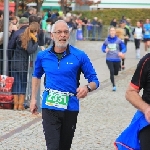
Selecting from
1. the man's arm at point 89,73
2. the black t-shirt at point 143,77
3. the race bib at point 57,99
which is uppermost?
the black t-shirt at point 143,77

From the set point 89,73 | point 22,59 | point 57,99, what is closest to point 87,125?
point 22,59

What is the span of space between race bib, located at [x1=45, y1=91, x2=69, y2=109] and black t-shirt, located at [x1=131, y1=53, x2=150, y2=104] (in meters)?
1.39

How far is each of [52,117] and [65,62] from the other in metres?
0.58

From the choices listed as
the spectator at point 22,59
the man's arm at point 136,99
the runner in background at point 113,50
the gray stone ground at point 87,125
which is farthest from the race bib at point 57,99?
the runner in background at point 113,50

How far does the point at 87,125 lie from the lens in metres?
9.17

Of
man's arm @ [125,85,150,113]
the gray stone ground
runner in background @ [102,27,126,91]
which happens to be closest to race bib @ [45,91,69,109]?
man's arm @ [125,85,150,113]

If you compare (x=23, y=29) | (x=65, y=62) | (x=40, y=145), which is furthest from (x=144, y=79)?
(x=23, y=29)

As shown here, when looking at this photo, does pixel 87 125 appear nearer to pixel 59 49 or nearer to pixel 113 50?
pixel 59 49

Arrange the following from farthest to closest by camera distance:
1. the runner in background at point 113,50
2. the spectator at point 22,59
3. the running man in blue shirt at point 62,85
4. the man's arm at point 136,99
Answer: the runner in background at point 113,50
the spectator at point 22,59
the running man in blue shirt at point 62,85
the man's arm at point 136,99

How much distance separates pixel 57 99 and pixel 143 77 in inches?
57.6

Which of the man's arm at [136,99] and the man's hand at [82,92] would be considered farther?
the man's hand at [82,92]

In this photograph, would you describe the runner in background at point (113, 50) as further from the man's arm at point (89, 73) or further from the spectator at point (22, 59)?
the man's arm at point (89, 73)

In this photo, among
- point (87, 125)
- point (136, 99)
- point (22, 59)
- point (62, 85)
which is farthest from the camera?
point (22, 59)

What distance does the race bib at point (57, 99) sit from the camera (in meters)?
5.49
